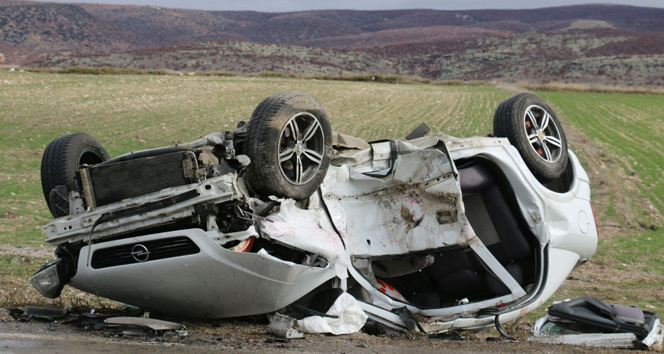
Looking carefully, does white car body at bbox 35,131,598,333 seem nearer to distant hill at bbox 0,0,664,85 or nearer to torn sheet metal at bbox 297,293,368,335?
torn sheet metal at bbox 297,293,368,335

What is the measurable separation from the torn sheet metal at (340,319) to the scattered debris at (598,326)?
56.0 inches

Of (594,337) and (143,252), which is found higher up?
(143,252)

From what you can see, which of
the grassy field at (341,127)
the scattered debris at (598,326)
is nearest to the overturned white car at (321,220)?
the scattered debris at (598,326)

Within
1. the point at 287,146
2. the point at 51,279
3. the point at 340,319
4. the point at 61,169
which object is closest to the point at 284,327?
the point at 340,319

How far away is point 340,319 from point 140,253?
1.34 metres

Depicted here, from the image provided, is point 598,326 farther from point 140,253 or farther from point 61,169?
point 61,169

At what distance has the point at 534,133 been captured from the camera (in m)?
6.02

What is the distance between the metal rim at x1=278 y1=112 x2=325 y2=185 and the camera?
488cm

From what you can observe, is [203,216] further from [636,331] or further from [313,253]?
[636,331]

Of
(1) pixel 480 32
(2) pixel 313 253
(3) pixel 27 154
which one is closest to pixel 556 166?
(2) pixel 313 253

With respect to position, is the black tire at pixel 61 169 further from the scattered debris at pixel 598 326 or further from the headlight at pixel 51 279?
the scattered debris at pixel 598 326

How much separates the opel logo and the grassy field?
1.68m

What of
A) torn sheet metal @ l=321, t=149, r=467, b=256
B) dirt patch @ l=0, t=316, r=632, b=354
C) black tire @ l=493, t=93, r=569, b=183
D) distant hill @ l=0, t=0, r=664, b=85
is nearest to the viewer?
dirt patch @ l=0, t=316, r=632, b=354

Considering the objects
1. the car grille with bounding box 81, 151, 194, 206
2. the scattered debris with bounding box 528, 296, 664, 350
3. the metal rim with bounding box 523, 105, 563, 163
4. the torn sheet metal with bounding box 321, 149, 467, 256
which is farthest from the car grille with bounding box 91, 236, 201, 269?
the metal rim with bounding box 523, 105, 563, 163
